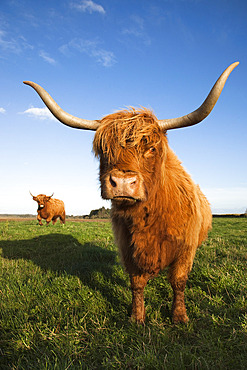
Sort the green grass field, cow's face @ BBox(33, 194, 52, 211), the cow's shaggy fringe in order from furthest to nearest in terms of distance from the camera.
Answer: cow's face @ BBox(33, 194, 52, 211), the cow's shaggy fringe, the green grass field

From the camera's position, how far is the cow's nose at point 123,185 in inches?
98.5

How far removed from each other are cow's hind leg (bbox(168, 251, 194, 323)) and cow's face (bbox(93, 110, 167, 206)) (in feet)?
3.72

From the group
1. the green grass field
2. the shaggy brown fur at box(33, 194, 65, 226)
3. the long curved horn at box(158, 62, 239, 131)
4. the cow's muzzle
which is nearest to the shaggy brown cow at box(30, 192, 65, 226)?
the shaggy brown fur at box(33, 194, 65, 226)

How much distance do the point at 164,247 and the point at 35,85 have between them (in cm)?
258

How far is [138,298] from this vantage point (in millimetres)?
3299

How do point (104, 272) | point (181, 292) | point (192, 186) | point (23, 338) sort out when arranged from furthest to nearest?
point (104, 272), point (192, 186), point (181, 292), point (23, 338)

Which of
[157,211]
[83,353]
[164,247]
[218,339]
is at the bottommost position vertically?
[83,353]

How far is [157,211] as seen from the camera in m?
3.17

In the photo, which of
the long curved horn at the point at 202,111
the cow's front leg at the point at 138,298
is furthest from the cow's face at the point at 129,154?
the cow's front leg at the point at 138,298

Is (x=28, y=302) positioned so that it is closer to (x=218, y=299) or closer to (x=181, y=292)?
(x=181, y=292)

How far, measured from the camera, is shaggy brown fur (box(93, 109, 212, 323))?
2705 mm

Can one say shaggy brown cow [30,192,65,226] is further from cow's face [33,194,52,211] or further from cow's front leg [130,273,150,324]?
cow's front leg [130,273,150,324]

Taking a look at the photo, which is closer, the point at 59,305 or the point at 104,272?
the point at 59,305

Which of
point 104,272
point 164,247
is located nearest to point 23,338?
point 164,247
